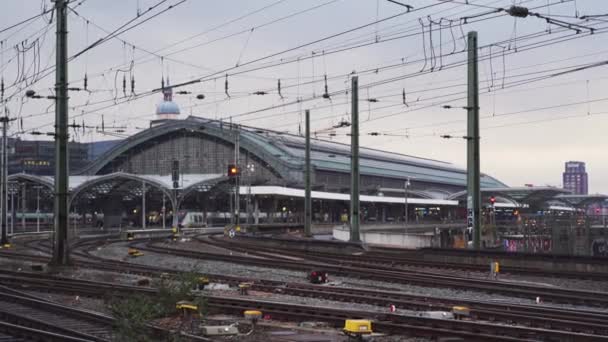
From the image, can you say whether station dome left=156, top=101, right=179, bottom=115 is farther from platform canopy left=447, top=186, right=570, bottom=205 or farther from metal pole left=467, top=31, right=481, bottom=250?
metal pole left=467, top=31, right=481, bottom=250

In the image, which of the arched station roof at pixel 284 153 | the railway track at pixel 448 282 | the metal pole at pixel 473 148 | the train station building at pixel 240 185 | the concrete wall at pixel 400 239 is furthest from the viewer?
the arched station roof at pixel 284 153

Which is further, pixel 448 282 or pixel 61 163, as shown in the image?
pixel 61 163

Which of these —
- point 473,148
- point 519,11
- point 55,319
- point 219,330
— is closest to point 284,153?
point 473,148

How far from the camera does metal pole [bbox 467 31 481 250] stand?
3328cm

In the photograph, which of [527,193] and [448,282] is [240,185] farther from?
[448,282]

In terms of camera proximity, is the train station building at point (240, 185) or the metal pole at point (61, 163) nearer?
the metal pole at point (61, 163)

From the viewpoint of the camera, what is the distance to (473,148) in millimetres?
33562

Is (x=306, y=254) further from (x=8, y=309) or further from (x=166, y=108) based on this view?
(x=166, y=108)

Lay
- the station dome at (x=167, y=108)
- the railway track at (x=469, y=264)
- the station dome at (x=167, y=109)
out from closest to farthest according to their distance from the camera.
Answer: the railway track at (x=469, y=264) < the station dome at (x=167, y=108) < the station dome at (x=167, y=109)

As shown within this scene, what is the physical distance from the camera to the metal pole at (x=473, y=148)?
33.3m

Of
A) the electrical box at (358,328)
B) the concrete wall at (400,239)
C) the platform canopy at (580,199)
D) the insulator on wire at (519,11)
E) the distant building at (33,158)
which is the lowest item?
the concrete wall at (400,239)

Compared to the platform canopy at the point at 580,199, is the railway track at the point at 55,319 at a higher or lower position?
lower

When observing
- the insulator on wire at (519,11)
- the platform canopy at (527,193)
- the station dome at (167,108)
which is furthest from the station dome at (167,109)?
the insulator on wire at (519,11)

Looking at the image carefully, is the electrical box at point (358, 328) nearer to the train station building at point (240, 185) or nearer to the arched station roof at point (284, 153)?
the train station building at point (240, 185)
